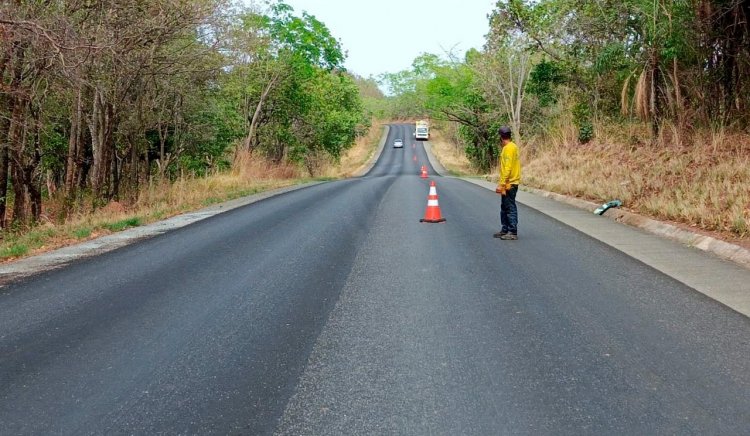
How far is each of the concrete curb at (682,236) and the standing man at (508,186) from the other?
2.52 m

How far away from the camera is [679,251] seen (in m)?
8.44

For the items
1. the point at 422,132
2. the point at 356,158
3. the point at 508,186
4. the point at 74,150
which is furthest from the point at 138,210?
the point at 422,132

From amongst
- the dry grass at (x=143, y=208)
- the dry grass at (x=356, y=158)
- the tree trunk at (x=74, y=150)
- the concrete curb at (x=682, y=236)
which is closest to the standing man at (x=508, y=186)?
the concrete curb at (x=682, y=236)

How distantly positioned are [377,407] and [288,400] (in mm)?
534

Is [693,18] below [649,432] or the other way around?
the other way around

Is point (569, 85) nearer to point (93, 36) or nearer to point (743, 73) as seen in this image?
point (743, 73)

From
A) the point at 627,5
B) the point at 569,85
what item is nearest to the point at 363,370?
the point at 627,5

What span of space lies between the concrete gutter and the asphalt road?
1.04 feet

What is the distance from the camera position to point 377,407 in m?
3.49

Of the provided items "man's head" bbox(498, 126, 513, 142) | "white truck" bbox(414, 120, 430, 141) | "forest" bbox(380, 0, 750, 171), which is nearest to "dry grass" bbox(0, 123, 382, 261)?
"man's head" bbox(498, 126, 513, 142)

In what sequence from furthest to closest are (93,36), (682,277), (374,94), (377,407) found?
(374,94), (93,36), (682,277), (377,407)

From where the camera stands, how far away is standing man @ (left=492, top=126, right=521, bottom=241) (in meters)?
9.67

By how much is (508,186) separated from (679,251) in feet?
8.85

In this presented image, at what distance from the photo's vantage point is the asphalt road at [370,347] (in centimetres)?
338
